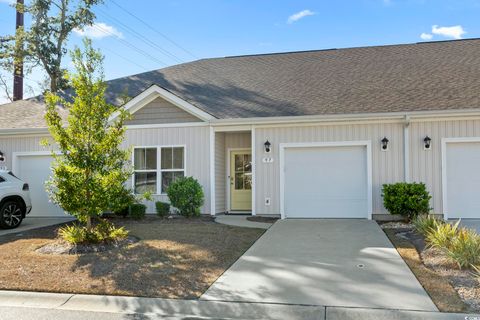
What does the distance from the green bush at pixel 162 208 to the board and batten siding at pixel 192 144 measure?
0.55 m

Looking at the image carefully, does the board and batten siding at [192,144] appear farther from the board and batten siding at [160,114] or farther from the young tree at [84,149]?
the young tree at [84,149]

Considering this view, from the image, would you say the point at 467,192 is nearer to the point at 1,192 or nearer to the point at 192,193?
the point at 192,193

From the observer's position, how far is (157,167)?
1367 cm

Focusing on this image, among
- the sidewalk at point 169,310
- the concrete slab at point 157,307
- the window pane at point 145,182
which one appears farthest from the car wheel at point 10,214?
the sidewalk at point 169,310

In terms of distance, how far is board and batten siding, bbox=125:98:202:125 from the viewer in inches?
533

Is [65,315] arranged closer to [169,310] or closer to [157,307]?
[157,307]

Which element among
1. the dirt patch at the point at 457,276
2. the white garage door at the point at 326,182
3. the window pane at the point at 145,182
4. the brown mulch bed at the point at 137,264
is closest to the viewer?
the dirt patch at the point at 457,276

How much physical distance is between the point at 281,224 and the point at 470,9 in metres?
11.4

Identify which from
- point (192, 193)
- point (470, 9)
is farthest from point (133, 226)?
point (470, 9)

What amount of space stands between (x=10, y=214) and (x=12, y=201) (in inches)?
13.6

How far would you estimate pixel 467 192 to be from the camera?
11664mm

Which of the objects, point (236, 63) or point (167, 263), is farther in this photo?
point (236, 63)

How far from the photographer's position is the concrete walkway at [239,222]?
1095 centimetres

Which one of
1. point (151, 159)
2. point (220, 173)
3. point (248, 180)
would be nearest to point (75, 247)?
point (151, 159)
